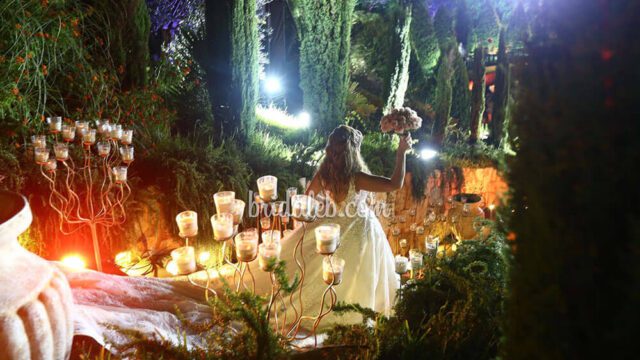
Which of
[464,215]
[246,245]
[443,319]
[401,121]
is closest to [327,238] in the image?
[246,245]

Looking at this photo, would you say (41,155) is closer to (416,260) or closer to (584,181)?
(416,260)

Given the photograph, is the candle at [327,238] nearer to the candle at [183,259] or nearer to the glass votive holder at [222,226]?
the glass votive holder at [222,226]

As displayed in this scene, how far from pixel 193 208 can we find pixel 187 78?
173 inches

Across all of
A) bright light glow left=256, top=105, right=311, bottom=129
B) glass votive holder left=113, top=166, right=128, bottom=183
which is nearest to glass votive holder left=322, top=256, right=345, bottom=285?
glass votive holder left=113, top=166, right=128, bottom=183

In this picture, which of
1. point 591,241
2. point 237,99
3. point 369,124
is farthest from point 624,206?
point 369,124

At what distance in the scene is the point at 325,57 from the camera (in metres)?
8.44

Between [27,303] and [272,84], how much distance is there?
12811mm

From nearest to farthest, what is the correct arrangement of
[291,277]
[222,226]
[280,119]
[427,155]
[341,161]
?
[222,226], [291,277], [341,161], [427,155], [280,119]

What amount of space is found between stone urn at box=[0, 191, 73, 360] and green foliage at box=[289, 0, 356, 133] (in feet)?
24.1

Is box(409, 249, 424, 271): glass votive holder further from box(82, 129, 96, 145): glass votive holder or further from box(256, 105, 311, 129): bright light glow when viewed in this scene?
box(256, 105, 311, 129): bright light glow

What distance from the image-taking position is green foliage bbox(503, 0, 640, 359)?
0.88m

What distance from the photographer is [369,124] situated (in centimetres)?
1126

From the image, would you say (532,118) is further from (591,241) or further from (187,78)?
(187,78)

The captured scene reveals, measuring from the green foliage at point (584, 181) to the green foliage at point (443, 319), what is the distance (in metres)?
0.61
